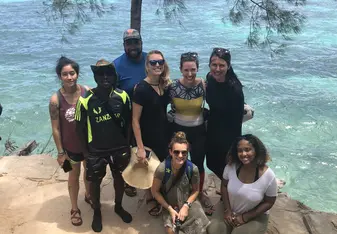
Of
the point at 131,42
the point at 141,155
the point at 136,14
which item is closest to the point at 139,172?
the point at 141,155

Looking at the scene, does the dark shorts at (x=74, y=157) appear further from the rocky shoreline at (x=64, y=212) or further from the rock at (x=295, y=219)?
the rock at (x=295, y=219)

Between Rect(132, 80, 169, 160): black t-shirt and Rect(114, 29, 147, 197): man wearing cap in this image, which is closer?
Rect(132, 80, 169, 160): black t-shirt

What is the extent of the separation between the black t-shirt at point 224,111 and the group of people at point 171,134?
0.01 metres

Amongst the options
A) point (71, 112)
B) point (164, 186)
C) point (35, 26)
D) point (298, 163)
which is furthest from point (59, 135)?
point (35, 26)

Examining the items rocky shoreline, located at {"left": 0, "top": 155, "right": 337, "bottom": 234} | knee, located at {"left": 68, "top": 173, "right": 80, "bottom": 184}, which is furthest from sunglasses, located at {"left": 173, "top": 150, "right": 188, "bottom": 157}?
knee, located at {"left": 68, "top": 173, "right": 80, "bottom": 184}

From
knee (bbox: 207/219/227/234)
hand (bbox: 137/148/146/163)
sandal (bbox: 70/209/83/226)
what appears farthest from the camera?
sandal (bbox: 70/209/83/226)

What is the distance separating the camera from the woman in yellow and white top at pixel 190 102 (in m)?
3.82

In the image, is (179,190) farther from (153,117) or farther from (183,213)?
(153,117)

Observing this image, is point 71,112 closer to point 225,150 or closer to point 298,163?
point 225,150

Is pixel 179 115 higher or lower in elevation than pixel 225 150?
higher

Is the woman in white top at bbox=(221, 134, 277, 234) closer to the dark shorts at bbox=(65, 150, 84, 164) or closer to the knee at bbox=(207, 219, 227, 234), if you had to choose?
the knee at bbox=(207, 219, 227, 234)

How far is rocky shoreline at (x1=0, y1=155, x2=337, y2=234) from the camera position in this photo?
415 cm

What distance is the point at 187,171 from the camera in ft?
12.6

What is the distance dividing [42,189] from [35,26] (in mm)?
18541
